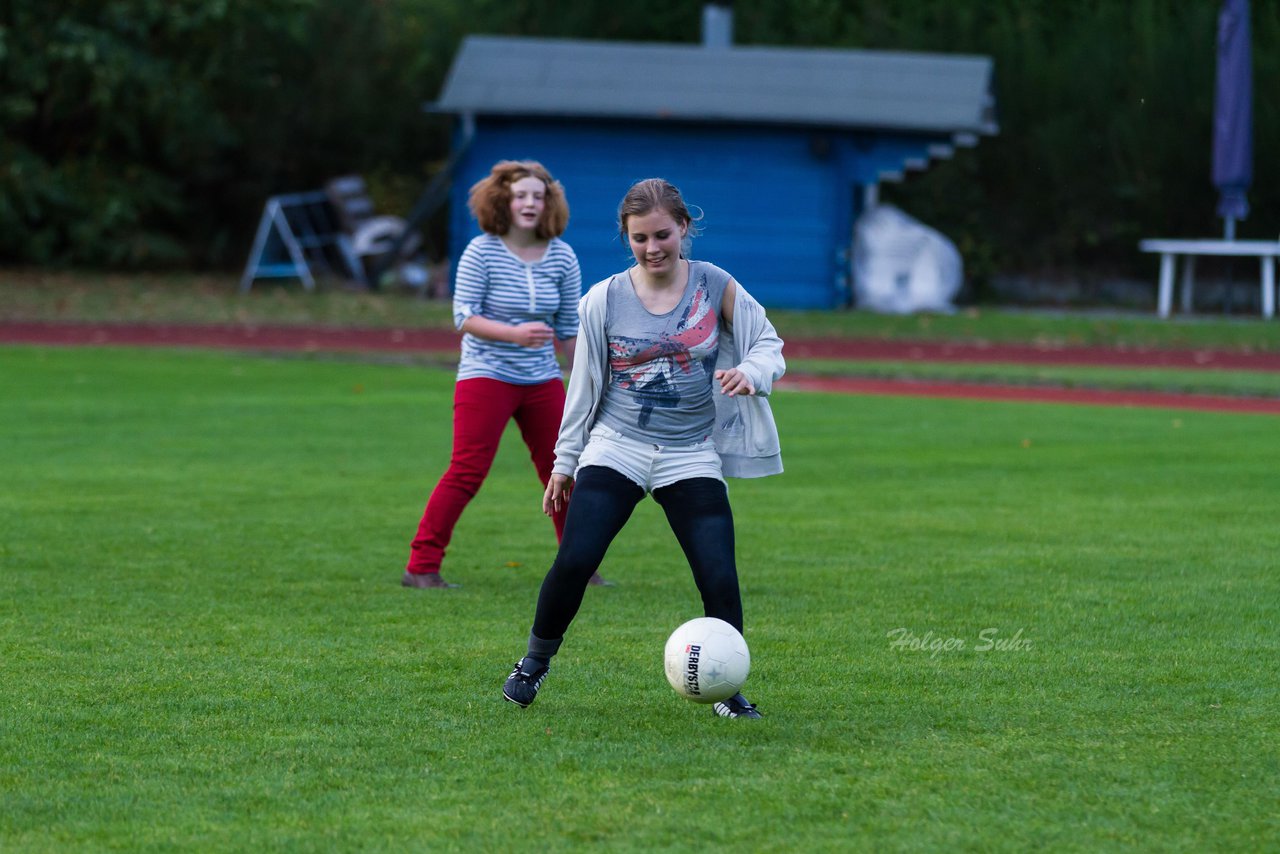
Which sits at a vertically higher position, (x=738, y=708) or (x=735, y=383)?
(x=735, y=383)

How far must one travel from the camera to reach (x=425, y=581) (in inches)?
307

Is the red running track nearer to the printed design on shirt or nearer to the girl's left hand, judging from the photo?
the printed design on shirt

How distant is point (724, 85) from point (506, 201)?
19136mm

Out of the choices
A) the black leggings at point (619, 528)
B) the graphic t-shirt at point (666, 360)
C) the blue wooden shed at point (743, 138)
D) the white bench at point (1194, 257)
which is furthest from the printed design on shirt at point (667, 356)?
the white bench at point (1194, 257)

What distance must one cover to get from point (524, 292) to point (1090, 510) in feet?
12.6

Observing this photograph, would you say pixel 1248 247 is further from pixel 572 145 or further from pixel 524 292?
pixel 524 292

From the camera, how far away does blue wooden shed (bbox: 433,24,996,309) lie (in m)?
26.0

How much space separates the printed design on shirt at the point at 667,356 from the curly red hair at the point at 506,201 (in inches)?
91.1

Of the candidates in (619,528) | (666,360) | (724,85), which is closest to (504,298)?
(666,360)

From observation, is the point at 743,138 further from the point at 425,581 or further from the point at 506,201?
the point at 425,581

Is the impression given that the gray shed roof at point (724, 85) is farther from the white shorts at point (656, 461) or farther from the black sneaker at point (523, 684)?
the black sneaker at point (523, 684)

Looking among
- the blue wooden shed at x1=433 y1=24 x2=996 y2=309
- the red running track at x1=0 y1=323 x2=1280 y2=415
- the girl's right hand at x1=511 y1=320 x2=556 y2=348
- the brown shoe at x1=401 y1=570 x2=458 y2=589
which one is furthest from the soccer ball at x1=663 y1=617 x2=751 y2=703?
the blue wooden shed at x1=433 y1=24 x2=996 y2=309

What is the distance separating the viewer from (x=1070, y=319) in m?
25.4

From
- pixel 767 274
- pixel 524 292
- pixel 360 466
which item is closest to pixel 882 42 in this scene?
pixel 767 274
